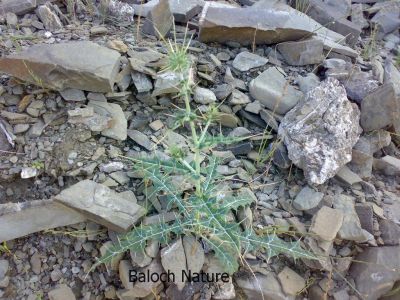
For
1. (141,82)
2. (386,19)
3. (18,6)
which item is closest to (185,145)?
(141,82)

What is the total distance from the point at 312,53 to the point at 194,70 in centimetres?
104

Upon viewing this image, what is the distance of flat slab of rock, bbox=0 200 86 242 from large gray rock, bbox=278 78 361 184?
58.7 inches

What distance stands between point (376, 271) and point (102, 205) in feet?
5.85

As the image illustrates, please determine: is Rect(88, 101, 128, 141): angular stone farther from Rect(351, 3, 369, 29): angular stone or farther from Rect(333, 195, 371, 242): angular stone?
Rect(351, 3, 369, 29): angular stone

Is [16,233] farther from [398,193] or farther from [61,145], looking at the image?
[398,193]

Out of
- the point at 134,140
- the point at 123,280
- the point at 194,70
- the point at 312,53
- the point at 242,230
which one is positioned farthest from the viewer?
the point at 312,53

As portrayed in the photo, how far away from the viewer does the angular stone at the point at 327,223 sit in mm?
2951

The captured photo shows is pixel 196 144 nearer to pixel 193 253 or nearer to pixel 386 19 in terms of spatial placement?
pixel 193 253

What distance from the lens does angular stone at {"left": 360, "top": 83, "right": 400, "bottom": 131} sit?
11.3 ft

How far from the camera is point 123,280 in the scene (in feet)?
9.20

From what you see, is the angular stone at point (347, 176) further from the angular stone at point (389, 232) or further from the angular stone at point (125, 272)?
the angular stone at point (125, 272)

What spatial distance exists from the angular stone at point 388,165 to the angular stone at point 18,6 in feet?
9.88

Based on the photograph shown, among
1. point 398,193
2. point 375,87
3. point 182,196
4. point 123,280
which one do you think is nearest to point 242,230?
point 182,196

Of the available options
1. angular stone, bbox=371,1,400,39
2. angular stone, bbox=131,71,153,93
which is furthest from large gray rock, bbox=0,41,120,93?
angular stone, bbox=371,1,400,39
